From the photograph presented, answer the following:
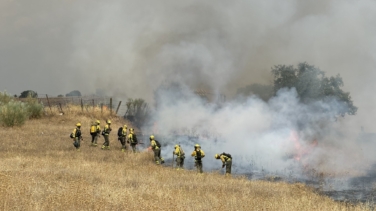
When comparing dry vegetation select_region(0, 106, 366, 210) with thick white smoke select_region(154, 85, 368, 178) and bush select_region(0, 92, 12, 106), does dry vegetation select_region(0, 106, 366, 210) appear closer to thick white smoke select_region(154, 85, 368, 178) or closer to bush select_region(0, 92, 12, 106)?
thick white smoke select_region(154, 85, 368, 178)

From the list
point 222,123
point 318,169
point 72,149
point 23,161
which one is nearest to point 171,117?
point 222,123

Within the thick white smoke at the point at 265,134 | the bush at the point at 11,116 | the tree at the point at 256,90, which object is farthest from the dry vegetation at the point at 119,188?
the tree at the point at 256,90

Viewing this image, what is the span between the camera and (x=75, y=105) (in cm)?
4288

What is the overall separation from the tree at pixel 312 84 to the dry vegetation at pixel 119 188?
76.5 ft

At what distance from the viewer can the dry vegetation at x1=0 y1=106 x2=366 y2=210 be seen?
8773 mm

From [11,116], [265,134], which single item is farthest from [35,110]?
[265,134]

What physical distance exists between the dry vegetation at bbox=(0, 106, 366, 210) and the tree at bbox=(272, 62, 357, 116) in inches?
918

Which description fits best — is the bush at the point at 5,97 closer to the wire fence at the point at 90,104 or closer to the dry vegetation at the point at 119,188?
the wire fence at the point at 90,104

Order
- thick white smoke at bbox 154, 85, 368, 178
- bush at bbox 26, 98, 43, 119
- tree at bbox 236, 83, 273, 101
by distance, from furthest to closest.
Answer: tree at bbox 236, 83, 273, 101 → bush at bbox 26, 98, 43, 119 → thick white smoke at bbox 154, 85, 368, 178

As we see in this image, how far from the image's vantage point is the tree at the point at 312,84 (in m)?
39.0

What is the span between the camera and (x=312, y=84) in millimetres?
39531

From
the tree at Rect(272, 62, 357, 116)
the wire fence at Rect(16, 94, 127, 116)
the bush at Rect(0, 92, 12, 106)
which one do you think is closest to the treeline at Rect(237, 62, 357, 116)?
the tree at Rect(272, 62, 357, 116)

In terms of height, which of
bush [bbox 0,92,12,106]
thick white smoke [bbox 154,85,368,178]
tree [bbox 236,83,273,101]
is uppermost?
tree [bbox 236,83,273,101]

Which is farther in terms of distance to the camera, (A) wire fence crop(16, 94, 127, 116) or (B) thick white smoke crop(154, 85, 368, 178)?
(A) wire fence crop(16, 94, 127, 116)
